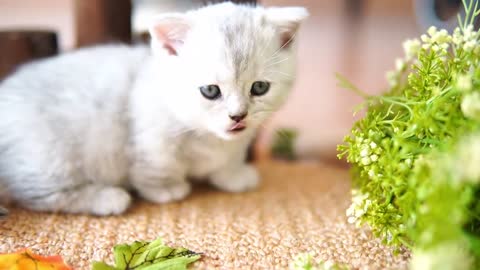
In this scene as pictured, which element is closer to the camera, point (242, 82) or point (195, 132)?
point (242, 82)

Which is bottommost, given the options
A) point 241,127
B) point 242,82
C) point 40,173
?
point 40,173

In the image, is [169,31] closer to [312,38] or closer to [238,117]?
[238,117]

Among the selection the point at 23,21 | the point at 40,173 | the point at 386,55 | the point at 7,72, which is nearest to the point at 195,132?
the point at 40,173

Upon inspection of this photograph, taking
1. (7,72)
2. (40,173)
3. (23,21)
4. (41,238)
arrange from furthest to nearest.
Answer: (23,21) < (7,72) < (40,173) < (41,238)

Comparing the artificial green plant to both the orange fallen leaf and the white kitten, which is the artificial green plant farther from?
the orange fallen leaf

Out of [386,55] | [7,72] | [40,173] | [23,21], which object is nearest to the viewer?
[40,173]

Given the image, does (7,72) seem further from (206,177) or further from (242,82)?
(242,82)

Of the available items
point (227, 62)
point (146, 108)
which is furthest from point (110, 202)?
point (227, 62)
